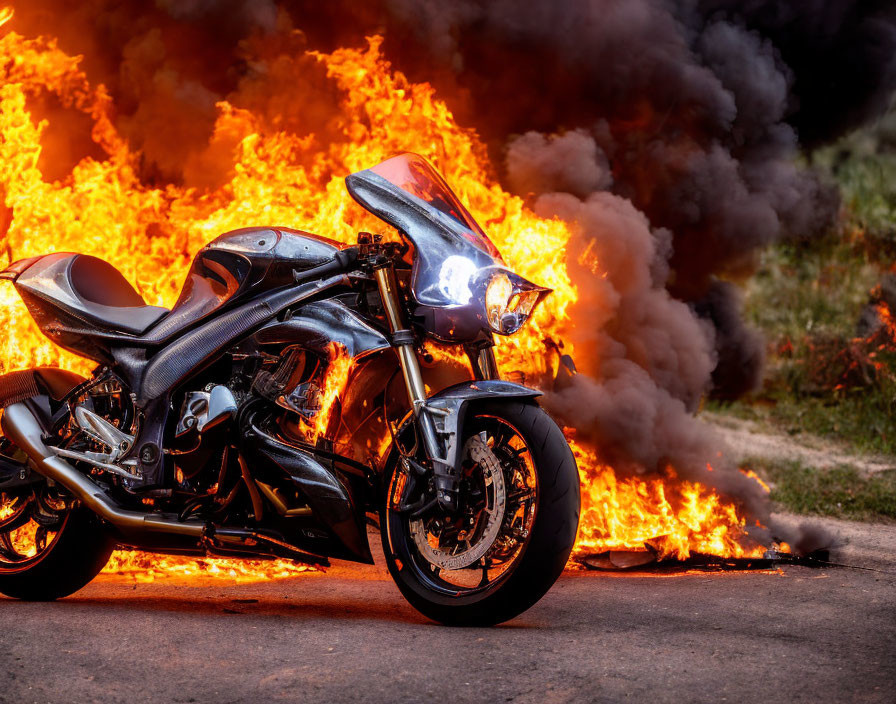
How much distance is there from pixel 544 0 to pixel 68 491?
498cm

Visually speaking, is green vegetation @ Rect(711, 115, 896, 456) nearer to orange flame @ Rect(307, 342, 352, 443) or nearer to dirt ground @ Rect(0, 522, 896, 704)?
dirt ground @ Rect(0, 522, 896, 704)

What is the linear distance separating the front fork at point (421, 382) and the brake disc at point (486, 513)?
133mm

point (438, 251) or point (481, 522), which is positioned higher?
point (438, 251)

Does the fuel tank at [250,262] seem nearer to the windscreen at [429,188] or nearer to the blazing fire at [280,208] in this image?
the windscreen at [429,188]

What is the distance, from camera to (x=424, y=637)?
4230 millimetres

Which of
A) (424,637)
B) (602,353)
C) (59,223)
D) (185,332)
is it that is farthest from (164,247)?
(424,637)

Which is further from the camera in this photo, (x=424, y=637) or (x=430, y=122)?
(x=430, y=122)

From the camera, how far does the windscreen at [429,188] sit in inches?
187

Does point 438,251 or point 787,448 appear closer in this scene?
point 438,251

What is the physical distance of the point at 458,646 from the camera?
4.07 metres

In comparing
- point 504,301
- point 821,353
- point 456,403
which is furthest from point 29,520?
point 821,353

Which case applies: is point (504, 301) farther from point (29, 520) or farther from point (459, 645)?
point (29, 520)

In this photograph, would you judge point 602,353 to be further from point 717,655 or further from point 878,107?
point 878,107

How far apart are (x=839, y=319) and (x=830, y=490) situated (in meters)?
6.31
